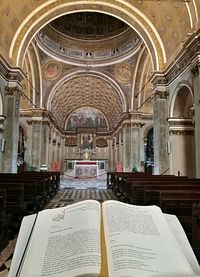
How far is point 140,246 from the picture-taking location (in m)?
1.08

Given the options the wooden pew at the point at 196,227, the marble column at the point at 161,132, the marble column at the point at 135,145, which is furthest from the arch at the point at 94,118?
the wooden pew at the point at 196,227

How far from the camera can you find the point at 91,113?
102 ft

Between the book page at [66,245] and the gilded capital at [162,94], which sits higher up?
the gilded capital at [162,94]

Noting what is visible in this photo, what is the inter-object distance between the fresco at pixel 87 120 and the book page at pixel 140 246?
2958 cm

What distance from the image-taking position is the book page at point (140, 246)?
36.6 inches

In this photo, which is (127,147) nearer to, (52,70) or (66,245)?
(52,70)

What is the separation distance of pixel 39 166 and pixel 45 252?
17154 millimetres

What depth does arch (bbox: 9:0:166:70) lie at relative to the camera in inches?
432

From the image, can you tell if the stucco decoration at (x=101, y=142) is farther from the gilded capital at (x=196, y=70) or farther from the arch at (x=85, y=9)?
the gilded capital at (x=196, y=70)

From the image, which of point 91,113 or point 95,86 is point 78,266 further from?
point 91,113

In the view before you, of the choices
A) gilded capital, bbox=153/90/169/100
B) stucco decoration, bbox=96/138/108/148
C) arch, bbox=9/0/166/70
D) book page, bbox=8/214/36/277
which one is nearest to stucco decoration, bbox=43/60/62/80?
arch, bbox=9/0/166/70

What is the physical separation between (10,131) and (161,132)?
706 cm

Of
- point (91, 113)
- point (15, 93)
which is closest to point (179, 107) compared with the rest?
point (15, 93)

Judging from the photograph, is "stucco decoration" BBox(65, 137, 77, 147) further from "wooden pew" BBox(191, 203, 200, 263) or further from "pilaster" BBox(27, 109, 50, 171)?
"wooden pew" BBox(191, 203, 200, 263)
